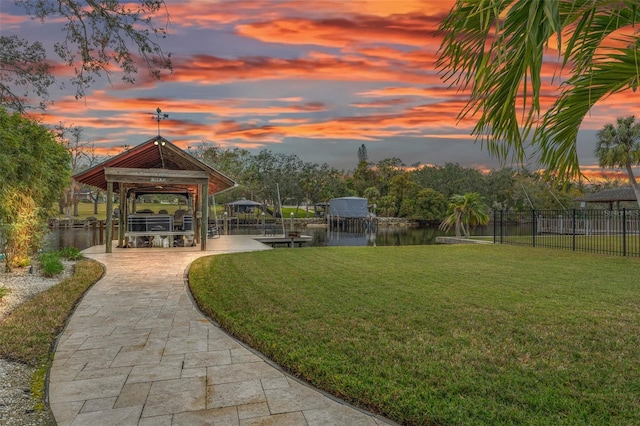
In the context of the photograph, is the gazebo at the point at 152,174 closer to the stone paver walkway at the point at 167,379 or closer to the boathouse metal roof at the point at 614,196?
the stone paver walkway at the point at 167,379

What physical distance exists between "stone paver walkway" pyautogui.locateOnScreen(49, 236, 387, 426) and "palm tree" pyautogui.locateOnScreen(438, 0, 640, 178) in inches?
79.9

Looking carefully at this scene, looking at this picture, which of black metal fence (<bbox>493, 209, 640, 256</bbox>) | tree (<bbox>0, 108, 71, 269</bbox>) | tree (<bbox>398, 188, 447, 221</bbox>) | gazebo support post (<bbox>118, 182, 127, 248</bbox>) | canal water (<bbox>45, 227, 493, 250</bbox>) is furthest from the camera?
tree (<bbox>398, 188, 447, 221</bbox>)

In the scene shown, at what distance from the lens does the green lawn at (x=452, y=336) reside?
269cm

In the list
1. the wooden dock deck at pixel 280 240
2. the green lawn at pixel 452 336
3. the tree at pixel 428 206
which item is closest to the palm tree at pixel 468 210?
the wooden dock deck at pixel 280 240

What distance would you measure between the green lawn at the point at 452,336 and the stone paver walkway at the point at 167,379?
0.78 ft

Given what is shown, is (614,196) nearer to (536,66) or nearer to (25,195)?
(536,66)

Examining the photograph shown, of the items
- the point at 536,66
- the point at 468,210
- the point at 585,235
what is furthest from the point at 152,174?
the point at 585,235

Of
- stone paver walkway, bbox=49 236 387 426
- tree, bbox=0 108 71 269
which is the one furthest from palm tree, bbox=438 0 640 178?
tree, bbox=0 108 71 269

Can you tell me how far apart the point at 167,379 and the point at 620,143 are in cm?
3142

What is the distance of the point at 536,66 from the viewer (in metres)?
1.61

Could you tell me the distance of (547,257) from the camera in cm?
1109

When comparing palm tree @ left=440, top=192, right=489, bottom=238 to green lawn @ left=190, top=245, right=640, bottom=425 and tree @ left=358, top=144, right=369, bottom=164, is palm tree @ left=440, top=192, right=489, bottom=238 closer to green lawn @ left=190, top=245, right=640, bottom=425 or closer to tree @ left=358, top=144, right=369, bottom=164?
green lawn @ left=190, top=245, right=640, bottom=425

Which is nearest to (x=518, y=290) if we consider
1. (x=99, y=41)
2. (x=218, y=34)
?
(x=99, y=41)

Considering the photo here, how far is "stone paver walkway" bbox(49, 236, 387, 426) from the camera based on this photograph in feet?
8.47
